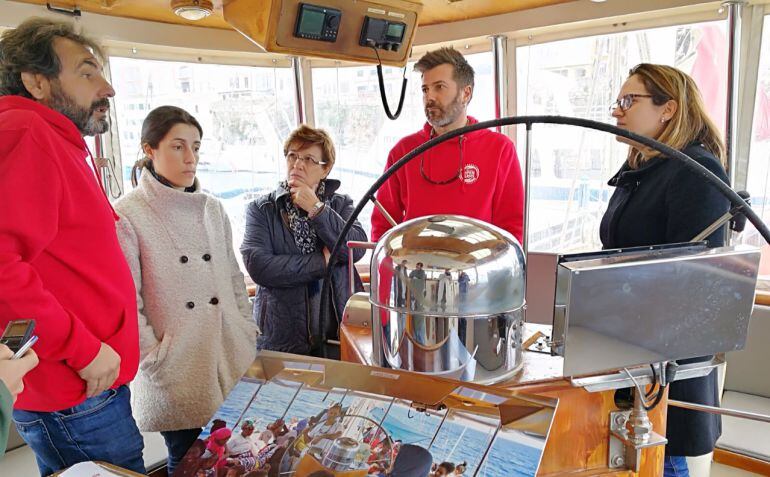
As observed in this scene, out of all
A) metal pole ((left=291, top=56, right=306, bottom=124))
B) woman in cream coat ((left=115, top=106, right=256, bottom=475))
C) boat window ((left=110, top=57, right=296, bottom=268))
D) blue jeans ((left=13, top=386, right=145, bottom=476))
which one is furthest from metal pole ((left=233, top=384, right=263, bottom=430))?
metal pole ((left=291, top=56, right=306, bottom=124))

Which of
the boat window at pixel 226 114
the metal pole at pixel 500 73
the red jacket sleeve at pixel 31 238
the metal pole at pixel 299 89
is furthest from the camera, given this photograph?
the metal pole at pixel 299 89

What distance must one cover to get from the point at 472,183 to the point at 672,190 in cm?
89

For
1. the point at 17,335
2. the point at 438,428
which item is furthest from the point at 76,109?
the point at 438,428

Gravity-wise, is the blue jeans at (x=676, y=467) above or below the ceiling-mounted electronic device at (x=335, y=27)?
below

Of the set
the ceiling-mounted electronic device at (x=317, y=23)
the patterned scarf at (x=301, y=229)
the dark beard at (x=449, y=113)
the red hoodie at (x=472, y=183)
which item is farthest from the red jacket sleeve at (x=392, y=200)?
the ceiling-mounted electronic device at (x=317, y=23)

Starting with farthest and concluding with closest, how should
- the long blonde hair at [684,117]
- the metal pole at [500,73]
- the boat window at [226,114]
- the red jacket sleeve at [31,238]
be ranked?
the boat window at [226,114] < the metal pole at [500,73] < the long blonde hair at [684,117] < the red jacket sleeve at [31,238]

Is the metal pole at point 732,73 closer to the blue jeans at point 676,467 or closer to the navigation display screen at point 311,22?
the blue jeans at point 676,467

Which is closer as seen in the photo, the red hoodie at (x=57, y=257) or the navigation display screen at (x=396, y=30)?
the red hoodie at (x=57, y=257)

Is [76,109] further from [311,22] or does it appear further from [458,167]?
[458,167]

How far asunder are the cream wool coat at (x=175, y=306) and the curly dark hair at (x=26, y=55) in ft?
1.29

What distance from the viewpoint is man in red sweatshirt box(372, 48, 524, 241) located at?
2.09 m

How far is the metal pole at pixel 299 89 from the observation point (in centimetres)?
350

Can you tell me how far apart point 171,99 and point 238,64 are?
49 cm

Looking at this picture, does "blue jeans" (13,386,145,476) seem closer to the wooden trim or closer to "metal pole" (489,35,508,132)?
the wooden trim
